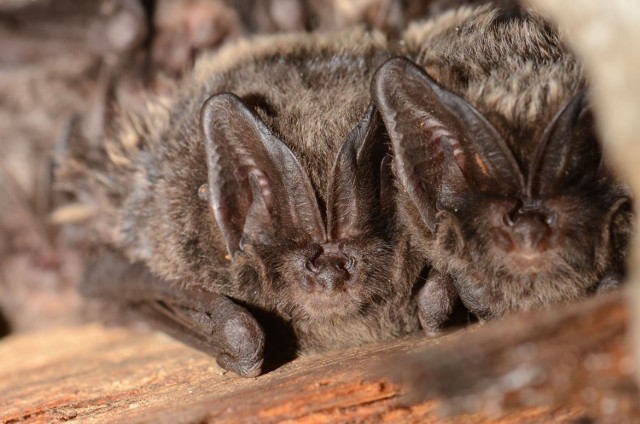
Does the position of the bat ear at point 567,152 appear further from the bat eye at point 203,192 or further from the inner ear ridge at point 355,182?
the bat eye at point 203,192

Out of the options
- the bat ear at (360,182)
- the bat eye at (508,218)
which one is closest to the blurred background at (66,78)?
the bat ear at (360,182)

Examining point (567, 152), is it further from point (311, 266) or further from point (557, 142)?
point (311, 266)

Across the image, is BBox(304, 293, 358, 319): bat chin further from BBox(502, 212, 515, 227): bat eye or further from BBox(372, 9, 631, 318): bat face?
BBox(502, 212, 515, 227): bat eye

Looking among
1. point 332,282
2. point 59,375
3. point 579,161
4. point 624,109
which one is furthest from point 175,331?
point 624,109

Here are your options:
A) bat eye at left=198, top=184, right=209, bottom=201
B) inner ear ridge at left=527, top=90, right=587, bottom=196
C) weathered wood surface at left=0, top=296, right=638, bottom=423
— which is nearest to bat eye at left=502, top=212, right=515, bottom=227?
inner ear ridge at left=527, top=90, right=587, bottom=196

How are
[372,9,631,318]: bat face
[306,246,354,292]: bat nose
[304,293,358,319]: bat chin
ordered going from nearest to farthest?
[372,9,631,318]: bat face < [306,246,354,292]: bat nose < [304,293,358,319]: bat chin

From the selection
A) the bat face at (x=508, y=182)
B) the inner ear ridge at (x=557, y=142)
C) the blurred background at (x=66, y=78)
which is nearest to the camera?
the inner ear ridge at (x=557, y=142)
